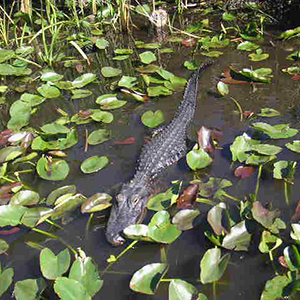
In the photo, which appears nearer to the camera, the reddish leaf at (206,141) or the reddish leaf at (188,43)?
the reddish leaf at (206,141)

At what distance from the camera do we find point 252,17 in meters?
5.75

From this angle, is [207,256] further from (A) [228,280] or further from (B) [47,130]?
(B) [47,130]

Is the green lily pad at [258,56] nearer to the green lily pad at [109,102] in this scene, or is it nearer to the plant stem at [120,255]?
the green lily pad at [109,102]

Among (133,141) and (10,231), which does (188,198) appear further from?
(10,231)

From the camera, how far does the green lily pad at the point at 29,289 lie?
200 cm

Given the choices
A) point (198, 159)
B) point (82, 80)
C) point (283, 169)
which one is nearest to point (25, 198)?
point (198, 159)

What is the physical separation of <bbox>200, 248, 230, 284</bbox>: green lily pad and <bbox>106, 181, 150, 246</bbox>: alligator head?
0.58 metres

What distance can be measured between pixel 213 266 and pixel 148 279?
1.13ft

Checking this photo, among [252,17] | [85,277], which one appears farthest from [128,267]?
[252,17]

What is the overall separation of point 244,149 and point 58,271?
162 cm

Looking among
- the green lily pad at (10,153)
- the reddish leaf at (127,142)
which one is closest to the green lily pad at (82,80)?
the reddish leaf at (127,142)

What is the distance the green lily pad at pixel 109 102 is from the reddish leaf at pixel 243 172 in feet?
4.76

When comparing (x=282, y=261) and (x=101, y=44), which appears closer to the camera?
(x=282, y=261)

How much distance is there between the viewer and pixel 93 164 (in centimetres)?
302
